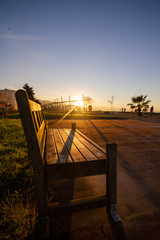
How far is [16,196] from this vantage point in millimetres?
1788

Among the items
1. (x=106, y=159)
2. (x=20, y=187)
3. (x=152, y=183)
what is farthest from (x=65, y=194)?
(x=152, y=183)

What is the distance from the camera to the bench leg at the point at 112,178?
1.57m

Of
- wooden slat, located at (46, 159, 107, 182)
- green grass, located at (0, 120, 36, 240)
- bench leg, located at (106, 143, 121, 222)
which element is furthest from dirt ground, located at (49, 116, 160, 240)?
wooden slat, located at (46, 159, 107, 182)

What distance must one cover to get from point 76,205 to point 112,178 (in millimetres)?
561

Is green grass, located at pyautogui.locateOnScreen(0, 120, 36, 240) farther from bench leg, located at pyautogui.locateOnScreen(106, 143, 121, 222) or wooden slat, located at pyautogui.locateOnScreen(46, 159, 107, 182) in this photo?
bench leg, located at pyautogui.locateOnScreen(106, 143, 121, 222)

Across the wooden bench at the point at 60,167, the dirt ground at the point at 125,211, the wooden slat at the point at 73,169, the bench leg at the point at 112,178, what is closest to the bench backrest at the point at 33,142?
the wooden bench at the point at 60,167

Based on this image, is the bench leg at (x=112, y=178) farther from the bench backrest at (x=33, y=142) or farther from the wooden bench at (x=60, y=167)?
the bench backrest at (x=33, y=142)

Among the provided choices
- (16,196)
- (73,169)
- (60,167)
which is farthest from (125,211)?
(16,196)

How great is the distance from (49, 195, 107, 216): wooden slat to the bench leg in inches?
3.7

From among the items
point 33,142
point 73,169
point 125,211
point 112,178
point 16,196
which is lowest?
point 125,211

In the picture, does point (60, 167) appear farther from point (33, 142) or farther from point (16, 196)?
point (16, 196)

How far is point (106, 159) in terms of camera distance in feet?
5.23

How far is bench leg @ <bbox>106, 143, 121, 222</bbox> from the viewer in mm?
1572

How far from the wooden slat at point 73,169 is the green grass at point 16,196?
0.49m
